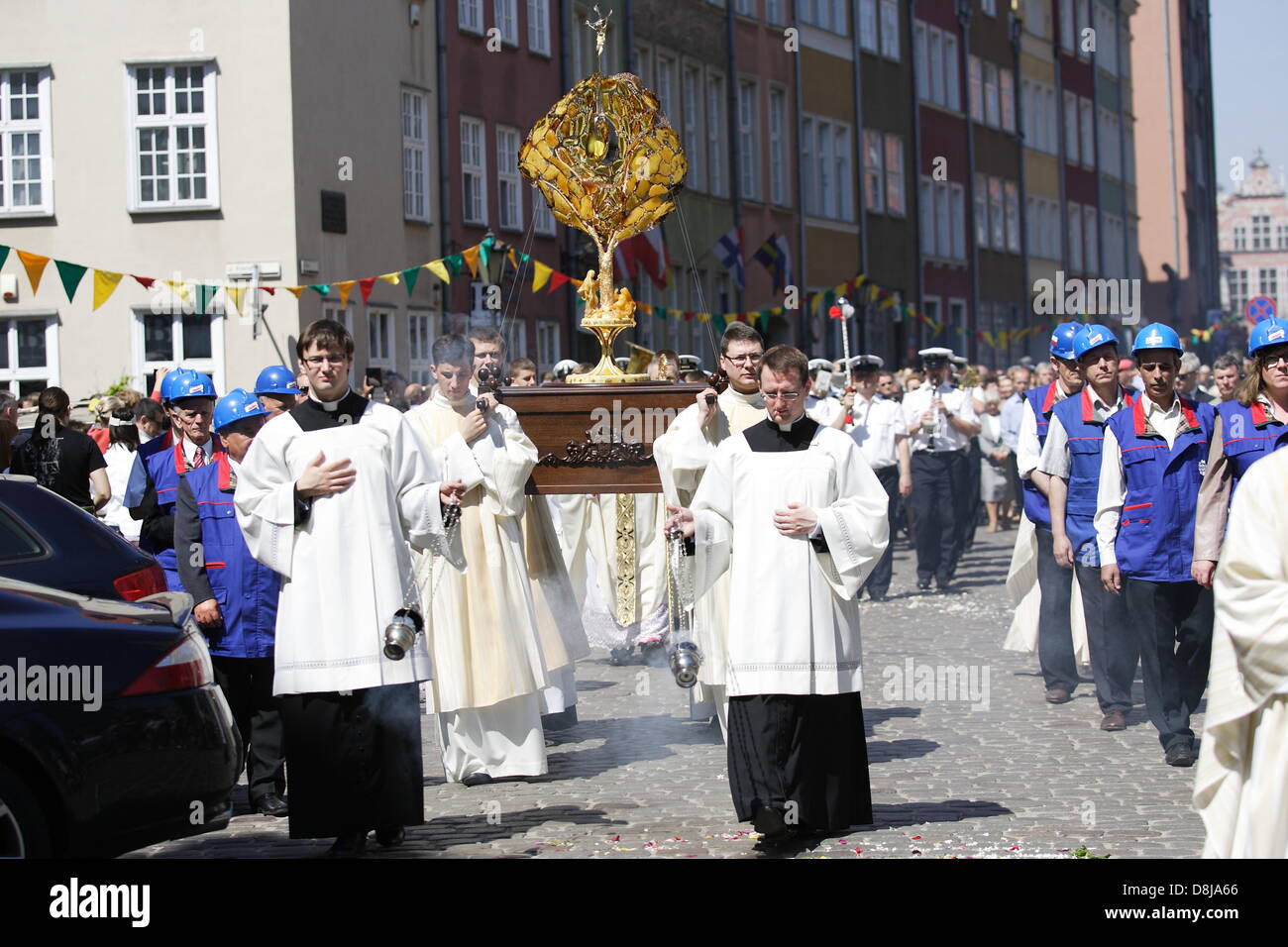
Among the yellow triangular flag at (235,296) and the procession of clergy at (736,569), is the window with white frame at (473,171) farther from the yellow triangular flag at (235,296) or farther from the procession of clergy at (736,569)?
the procession of clergy at (736,569)

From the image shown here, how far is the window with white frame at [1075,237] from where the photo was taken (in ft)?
199

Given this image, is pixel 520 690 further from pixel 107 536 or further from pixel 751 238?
pixel 751 238

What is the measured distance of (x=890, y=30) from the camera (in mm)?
46438

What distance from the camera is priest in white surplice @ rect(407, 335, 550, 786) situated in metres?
9.93

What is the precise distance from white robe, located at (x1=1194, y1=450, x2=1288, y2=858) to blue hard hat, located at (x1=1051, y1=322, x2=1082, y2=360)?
255 inches

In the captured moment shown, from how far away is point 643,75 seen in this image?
114ft

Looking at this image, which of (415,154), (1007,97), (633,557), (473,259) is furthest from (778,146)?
(633,557)

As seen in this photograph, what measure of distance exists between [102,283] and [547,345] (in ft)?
34.9

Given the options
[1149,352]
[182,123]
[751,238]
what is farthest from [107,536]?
[751,238]

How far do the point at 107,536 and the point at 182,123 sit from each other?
17.8m

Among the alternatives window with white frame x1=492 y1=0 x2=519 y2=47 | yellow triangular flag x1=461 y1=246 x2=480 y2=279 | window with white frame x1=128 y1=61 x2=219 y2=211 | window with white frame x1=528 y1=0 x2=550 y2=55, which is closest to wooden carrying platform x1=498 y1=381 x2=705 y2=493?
yellow triangular flag x1=461 y1=246 x2=480 y2=279

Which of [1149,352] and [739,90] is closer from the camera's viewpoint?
[1149,352]

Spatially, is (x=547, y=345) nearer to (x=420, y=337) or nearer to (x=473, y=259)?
(x=420, y=337)

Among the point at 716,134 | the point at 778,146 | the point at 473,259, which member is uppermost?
the point at 778,146
